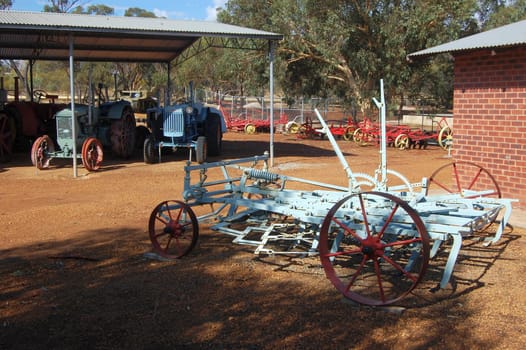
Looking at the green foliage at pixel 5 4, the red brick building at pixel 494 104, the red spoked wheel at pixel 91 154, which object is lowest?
the red spoked wheel at pixel 91 154

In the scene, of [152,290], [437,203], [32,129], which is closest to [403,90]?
[32,129]

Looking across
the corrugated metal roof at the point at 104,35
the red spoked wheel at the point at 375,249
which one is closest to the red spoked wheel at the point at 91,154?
the corrugated metal roof at the point at 104,35

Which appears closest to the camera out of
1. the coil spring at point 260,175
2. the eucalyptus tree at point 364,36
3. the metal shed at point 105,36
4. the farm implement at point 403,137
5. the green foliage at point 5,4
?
the coil spring at point 260,175

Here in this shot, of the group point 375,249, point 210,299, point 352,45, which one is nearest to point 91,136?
point 210,299

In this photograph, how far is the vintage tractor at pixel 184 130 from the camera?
595 inches

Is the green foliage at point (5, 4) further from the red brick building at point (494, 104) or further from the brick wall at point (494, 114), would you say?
the brick wall at point (494, 114)

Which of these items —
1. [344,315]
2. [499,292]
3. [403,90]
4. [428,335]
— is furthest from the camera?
[403,90]

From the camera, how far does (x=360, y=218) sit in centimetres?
543

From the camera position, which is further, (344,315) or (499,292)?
(499,292)

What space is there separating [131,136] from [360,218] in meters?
11.4

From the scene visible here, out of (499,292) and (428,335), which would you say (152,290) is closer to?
(428,335)

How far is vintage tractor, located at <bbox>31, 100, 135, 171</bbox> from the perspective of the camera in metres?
13.8

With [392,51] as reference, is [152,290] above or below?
below

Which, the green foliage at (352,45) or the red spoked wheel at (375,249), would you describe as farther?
the green foliage at (352,45)
